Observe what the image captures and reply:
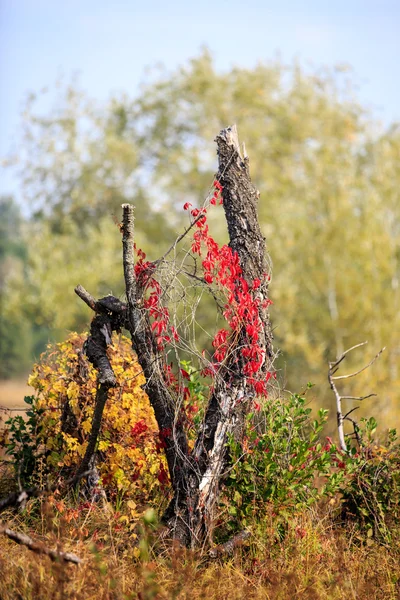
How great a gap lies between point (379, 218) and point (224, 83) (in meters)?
9.66

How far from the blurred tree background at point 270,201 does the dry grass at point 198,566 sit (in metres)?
10.1

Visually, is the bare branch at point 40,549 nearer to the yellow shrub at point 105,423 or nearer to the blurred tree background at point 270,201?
the yellow shrub at point 105,423

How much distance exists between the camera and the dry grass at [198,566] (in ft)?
13.9

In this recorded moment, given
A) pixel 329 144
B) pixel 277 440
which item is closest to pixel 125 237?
pixel 277 440

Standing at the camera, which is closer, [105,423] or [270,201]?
[105,423]

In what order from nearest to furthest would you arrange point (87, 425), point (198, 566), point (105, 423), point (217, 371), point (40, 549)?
1. point (40, 549)
2. point (198, 566)
3. point (217, 371)
4. point (87, 425)
5. point (105, 423)

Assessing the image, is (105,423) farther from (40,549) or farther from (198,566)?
(40,549)

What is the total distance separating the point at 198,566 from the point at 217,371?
56.2 inches

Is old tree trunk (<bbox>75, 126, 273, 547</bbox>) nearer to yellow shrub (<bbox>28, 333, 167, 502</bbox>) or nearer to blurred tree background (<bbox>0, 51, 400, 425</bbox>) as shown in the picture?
yellow shrub (<bbox>28, 333, 167, 502</bbox>)

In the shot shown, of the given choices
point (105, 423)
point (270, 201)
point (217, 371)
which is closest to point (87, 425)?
point (105, 423)

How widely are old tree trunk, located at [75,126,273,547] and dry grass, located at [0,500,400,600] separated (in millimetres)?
356

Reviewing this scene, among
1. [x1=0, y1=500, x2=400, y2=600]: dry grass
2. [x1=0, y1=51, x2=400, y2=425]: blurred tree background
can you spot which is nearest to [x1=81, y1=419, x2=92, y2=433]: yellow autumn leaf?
[x1=0, y1=500, x2=400, y2=600]: dry grass

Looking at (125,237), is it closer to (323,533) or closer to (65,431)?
(65,431)

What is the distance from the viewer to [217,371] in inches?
217
